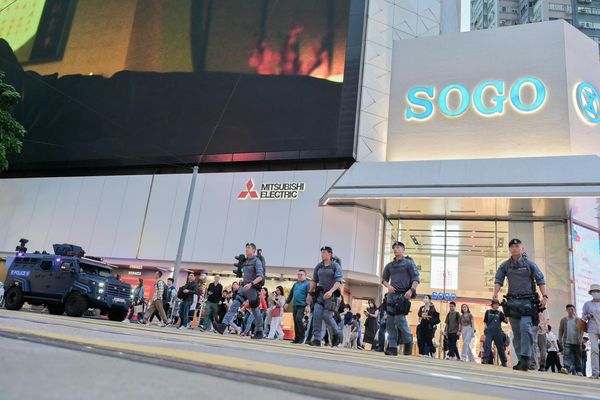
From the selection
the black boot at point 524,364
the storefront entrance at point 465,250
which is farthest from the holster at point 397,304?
the storefront entrance at point 465,250

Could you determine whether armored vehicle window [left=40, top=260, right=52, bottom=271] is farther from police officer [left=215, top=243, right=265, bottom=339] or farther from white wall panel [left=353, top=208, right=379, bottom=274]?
white wall panel [left=353, top=208, right=379, bottom=274]

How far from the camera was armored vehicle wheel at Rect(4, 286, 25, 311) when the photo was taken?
12.4 meters

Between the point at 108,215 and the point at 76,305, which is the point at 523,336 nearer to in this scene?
the point at 76,305

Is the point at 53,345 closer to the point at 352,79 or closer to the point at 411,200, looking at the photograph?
the point at 411,200

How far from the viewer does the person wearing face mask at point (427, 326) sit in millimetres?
13312

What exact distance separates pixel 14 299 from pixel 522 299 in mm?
12649

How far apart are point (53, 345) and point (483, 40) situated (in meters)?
20.1

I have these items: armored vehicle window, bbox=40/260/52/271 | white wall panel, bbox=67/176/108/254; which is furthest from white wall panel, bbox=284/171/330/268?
white wall panel, bbox=67/176/108/254

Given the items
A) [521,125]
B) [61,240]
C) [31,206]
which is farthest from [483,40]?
[31,206]

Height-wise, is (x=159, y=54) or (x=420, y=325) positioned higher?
(x=159, y=54)

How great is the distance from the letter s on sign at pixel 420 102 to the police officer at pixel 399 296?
41.9ft

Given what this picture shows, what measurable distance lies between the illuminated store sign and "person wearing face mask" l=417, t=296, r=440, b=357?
28.8 ft

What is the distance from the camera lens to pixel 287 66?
69.7 feet

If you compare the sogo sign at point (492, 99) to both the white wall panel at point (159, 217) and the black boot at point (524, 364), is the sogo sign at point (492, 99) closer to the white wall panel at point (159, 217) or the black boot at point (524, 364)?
the white wall panel at point (159, 217)
